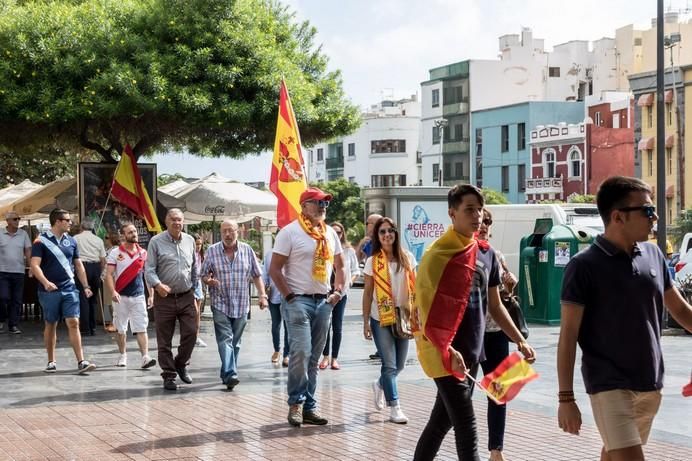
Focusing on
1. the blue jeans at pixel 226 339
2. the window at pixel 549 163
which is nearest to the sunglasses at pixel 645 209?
the blue jeans at pixel 226 339

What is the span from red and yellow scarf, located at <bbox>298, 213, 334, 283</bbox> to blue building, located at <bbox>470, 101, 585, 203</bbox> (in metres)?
60.5

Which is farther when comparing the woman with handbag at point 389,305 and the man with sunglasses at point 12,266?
the man with sunglasses at point 12,266

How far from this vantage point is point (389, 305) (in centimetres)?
944

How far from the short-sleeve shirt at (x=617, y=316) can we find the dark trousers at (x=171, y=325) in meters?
7.01

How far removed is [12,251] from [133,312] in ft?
20.1

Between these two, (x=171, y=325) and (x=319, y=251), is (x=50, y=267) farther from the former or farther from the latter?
(x=319, y=251)

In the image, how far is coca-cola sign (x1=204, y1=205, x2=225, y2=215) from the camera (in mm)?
21391

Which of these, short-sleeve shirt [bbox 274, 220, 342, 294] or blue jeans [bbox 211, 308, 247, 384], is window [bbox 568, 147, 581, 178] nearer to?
blue jeans [bbox 211, 308, 247, 384]

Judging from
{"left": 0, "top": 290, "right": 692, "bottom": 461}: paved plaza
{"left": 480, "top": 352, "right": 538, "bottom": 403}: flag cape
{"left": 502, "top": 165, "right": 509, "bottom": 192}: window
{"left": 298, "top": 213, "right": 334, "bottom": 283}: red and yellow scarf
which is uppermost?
{"left": 502, "top": 165, "right": 509, "bottom": 192}: window

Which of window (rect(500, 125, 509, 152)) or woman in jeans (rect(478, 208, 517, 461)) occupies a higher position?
window (rect(500, 125, 509, 152))

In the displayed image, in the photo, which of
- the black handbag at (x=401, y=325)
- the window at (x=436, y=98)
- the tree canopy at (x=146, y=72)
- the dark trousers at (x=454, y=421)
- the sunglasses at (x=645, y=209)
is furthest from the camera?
the window at (x=436, y=98)

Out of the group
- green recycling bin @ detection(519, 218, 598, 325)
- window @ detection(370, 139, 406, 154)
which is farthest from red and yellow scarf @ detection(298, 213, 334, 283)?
window @ detection(370, 139, 406, 154)

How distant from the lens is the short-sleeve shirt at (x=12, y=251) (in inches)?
722

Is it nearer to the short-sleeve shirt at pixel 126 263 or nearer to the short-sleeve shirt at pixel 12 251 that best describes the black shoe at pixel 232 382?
the short-sleeve shirt at pixel 126 263
